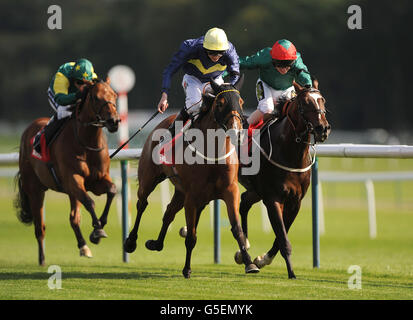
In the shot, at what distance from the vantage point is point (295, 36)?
151ft

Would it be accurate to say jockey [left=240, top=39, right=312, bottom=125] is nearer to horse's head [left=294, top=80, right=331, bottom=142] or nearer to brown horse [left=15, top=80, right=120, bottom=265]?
horse's head [left=294, top=80, right=331, bottom=142]

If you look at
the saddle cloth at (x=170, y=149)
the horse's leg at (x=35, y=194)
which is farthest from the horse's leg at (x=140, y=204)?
the horse's leg at (x=35, y=194)

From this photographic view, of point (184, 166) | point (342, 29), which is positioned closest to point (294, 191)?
point (184, 166)

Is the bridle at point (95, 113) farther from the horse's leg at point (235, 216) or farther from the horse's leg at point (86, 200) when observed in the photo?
the horse's leg at point (235, 216)

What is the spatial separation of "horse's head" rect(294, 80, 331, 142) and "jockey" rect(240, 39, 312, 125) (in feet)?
1.98

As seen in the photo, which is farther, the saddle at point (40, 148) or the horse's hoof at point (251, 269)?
the saddle at point (40, 148)

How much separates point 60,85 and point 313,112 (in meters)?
3.13

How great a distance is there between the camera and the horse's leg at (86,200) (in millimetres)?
9266

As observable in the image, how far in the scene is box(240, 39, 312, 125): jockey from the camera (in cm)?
884

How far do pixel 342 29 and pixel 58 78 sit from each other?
35.9 m

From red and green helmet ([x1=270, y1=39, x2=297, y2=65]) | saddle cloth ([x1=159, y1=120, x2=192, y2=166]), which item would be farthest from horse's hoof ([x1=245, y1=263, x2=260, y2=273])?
red and green helmet ([x1=270, y1=39, x2=297, y2=65])

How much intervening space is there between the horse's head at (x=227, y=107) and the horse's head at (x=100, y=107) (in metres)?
1.56

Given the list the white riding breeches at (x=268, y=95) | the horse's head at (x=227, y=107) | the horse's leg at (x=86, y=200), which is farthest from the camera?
the horse's leg at (x=86, y=200)
